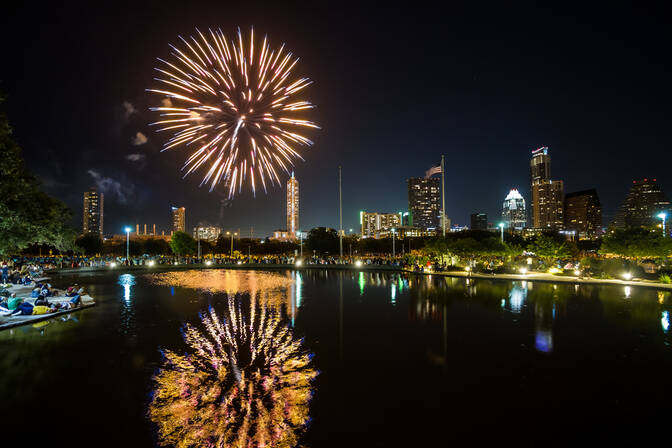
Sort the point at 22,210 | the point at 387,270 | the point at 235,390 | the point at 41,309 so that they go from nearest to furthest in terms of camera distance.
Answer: the point at 235,390 < the point at 41,309 < the point at 22,210 < the point at 387,270

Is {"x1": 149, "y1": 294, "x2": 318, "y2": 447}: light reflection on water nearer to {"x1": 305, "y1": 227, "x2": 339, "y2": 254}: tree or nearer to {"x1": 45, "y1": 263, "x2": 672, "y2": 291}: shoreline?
{"x1": 45, "y1": 263, "x2": 672, "y2": 291}: shoreline

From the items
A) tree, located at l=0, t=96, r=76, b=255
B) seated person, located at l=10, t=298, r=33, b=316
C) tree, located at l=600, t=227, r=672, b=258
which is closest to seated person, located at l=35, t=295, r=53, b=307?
seated person, located at l=10, t=298, r=33, b=316

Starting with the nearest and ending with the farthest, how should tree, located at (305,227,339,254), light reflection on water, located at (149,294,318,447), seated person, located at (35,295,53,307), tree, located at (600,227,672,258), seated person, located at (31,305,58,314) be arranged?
1. light reflection on water, located at (149,294,318,447)
2. seated person, located at (31,305,58,314)
3. seated person, located at (35,295,53,307)
4. tree, located at (600,227,672,258)
5. tree, located at (305,227,339,254)

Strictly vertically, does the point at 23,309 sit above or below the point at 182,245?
below

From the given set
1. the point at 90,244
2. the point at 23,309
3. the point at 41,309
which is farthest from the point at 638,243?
the point at 90,244

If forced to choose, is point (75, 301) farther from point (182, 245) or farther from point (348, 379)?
point (182, 245)

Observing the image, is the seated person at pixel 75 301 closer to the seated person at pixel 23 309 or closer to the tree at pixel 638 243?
the seated person at pixel 23 309
